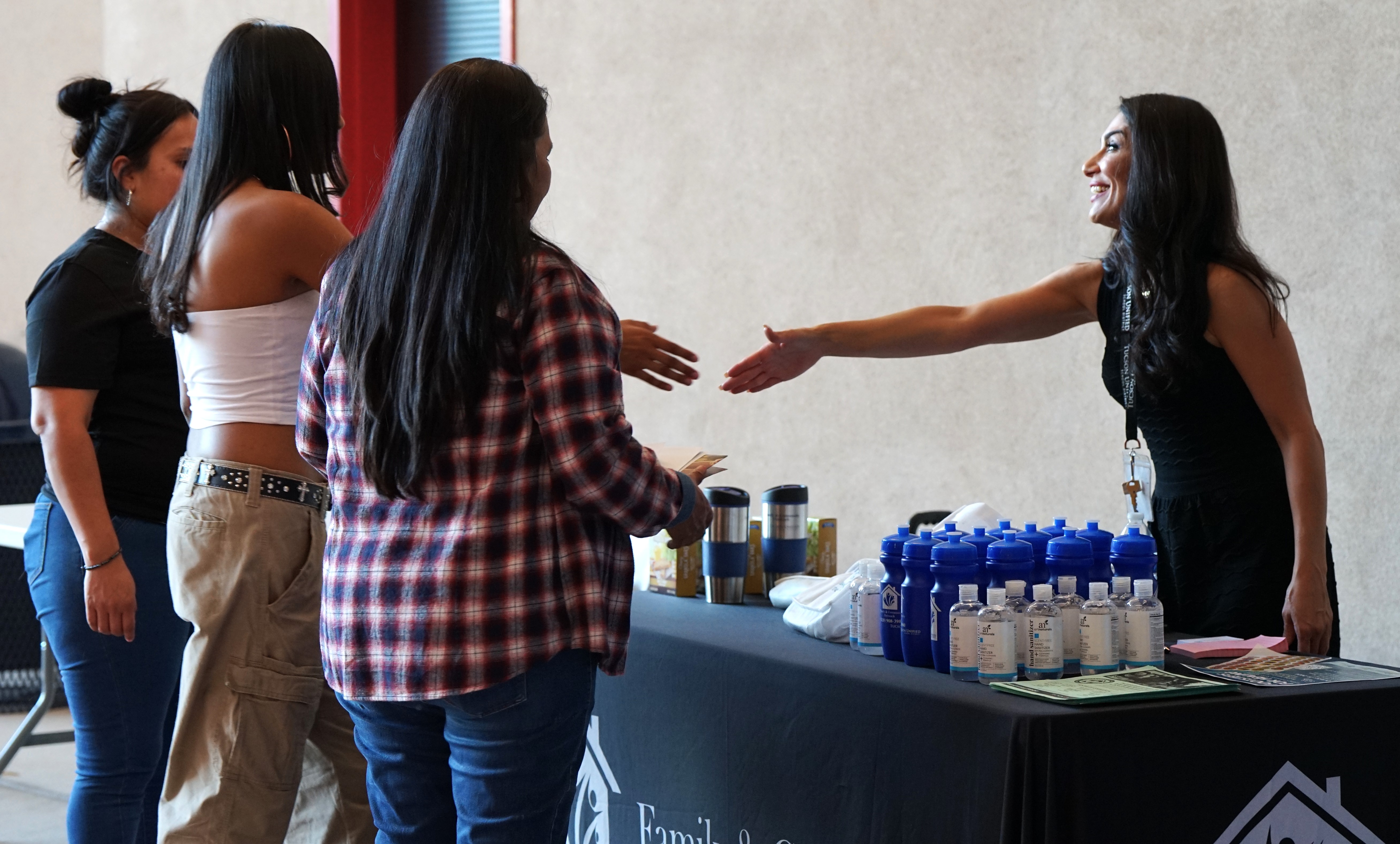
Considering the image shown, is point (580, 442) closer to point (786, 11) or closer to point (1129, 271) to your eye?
point (1129, 271)

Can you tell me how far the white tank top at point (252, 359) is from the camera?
1.80 meters

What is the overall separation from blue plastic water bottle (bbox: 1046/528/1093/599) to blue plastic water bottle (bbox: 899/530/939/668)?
0.16 m

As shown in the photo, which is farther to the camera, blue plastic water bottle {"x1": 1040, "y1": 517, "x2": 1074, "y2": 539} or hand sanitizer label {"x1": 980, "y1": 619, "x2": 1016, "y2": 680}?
blue plastic water bottle {"x1": 1040, "y1": 517, "x2": 1074, "y2": 539}

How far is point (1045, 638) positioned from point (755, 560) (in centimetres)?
90

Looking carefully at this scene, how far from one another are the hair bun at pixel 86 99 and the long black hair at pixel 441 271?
3.30 feet

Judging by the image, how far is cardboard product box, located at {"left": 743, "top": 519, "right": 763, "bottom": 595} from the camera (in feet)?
8.25

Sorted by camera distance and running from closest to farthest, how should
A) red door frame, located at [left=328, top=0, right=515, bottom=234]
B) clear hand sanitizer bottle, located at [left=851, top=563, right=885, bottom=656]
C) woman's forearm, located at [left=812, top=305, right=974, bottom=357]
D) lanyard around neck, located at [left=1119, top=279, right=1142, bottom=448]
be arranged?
1. clear hand sanitizer bottle, located at [left=851, top=563, right=885, bottom=656]
2. lanyard around neck, located at [left=1119, top=279, right=1142, bottom=448]
3. woman's forearm, located at [left=812, top=305, right=974, bottom=357]
4. red door frame, located at [left=328, top=0, right=515, bottom=234]

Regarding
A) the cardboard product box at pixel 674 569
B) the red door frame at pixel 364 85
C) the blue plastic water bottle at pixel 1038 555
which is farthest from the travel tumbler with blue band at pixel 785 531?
the red door frame at pixel 364 85

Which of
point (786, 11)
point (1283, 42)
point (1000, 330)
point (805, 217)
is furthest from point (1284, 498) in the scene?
point (786, 11)

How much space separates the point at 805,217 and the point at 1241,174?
127cm

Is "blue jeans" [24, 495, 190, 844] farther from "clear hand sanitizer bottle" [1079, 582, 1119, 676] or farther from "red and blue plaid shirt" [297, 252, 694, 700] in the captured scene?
"clear hand sanitizer bottle" [1079, 582, 1119, 676]

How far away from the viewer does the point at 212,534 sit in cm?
177

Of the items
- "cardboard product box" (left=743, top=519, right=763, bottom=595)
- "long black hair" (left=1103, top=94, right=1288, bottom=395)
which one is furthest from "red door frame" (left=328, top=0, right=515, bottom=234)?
"long black hair" (left=1103, top=94, right=1288, bottom=395)

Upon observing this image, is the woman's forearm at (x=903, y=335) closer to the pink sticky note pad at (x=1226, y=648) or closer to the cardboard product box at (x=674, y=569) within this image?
the cardboard product box at (x=674, y=569)
